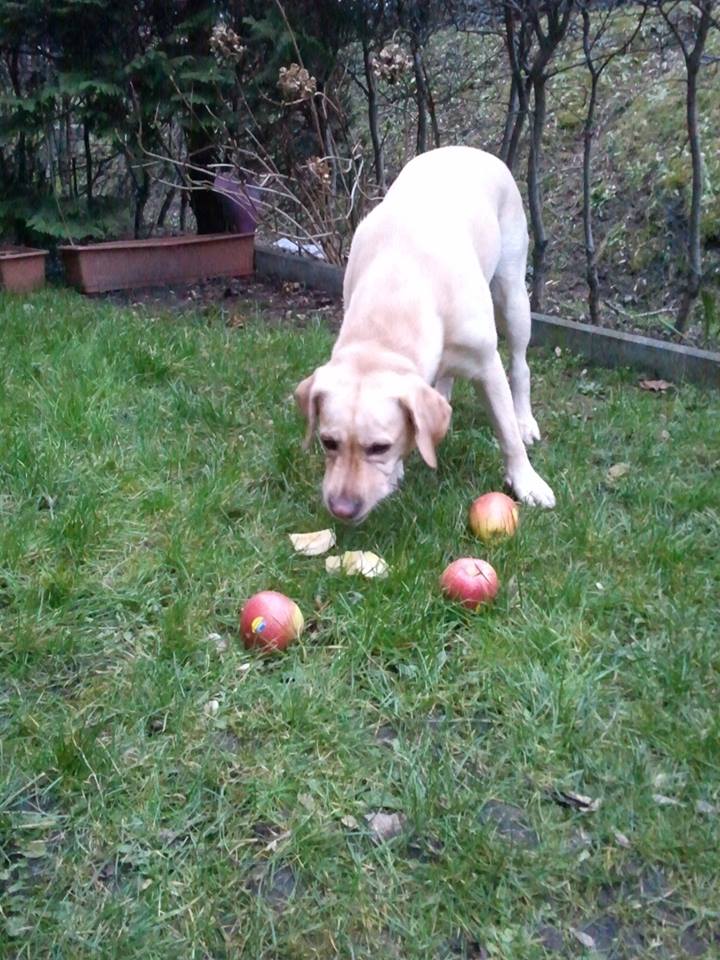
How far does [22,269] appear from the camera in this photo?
735 cm

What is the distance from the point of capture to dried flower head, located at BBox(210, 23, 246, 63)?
22.0 ft

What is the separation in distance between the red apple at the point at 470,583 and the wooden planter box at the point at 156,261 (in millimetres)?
5122

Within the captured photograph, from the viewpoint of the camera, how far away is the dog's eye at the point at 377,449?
140 inches

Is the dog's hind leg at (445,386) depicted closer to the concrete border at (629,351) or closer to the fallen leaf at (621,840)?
the concrete border at (629,351)

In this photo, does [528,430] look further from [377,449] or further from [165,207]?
[165,207]

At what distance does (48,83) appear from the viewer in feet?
24.6

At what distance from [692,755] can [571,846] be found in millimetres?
450

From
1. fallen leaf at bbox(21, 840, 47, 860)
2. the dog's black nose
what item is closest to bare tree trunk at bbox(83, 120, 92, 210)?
the dog's black nose

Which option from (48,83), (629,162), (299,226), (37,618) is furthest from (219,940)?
(629,162)

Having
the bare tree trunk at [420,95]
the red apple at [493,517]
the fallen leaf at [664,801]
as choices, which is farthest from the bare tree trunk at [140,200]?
the fallen leaf at [664,801]

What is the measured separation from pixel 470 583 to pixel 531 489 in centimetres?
98

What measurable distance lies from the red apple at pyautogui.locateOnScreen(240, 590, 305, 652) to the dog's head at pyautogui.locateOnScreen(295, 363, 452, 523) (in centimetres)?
49

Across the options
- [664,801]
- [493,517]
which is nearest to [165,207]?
[493,517]

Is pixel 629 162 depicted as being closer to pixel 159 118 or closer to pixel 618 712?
pixel 159 118
